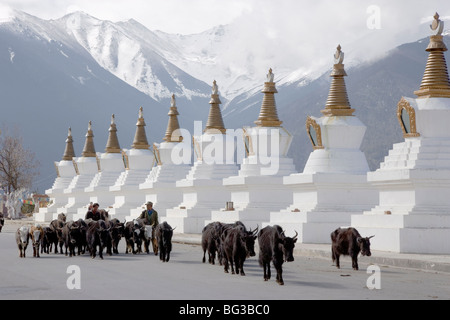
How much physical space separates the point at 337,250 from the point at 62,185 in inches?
1984

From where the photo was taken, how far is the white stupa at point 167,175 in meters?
44.1

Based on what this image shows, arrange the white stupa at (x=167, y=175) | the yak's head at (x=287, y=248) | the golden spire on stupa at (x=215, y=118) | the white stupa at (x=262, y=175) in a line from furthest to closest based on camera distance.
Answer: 1. the white stupa at (x=167, y=175)
2. the golden spire on stupa at (x=215, y=118)
3. the white stupa at (x=262, y=175)
4. the yak's head at (x=287, y=248)

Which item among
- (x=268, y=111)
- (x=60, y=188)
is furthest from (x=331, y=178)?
(x=60, y=188)

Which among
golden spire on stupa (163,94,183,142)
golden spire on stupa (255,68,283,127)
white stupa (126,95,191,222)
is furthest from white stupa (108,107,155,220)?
golden spire on stupa (255,68,283,127)

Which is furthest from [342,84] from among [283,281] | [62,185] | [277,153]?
[62,185]

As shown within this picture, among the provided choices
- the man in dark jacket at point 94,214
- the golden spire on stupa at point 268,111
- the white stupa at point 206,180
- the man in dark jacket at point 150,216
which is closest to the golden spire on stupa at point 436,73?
the man in dark jacket at point 150,216

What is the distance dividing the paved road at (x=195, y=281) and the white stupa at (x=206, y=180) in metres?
15.9

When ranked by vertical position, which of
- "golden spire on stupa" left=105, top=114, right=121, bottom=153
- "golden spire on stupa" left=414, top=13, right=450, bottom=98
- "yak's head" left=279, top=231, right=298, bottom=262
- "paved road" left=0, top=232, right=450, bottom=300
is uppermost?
"golden spire on stupa" left=105, top=114, right=121, bottom=153

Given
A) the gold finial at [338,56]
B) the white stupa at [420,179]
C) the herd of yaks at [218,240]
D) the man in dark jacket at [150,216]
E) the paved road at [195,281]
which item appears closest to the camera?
the paved road at [195,281]

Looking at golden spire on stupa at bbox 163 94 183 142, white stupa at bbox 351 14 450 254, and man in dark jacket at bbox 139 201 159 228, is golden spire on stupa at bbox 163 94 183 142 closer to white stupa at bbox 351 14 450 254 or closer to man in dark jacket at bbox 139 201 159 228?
man in dark jacket at bbox 139 201 159 228

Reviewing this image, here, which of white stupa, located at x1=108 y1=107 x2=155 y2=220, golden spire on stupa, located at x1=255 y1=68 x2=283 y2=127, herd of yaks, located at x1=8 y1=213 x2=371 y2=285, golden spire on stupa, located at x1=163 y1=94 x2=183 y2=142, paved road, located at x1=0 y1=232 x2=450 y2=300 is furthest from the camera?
white stupa, located at x1=108 y1=107 x2=155 y2=220

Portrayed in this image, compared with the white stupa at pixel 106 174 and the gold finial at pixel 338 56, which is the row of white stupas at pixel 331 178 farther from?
the white stupa at pixel 106 174

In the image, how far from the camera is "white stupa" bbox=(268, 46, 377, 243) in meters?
28.0

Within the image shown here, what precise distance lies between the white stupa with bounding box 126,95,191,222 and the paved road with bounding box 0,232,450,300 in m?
21.7
